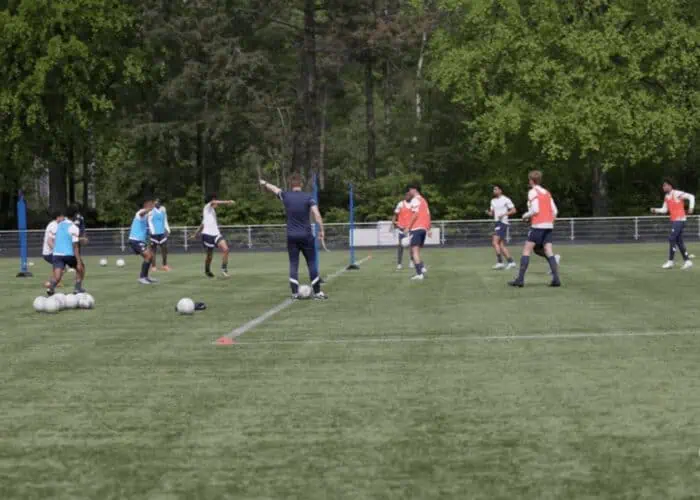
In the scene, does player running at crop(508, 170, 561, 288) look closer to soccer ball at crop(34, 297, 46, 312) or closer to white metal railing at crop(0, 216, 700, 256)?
soccer ball at crop(34, 297, 46, 312)

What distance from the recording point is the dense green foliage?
53.6m

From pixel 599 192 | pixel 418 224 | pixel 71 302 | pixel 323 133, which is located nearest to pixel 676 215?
pixel 418 224

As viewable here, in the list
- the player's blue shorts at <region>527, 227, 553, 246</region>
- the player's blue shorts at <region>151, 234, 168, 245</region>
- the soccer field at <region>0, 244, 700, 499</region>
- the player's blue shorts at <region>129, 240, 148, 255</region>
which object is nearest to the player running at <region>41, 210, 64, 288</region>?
the soccer field at <region>0, 244, 700, 499</region>

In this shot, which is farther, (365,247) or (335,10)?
(335,10)

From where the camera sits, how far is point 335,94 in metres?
70.2

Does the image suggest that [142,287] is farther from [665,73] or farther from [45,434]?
[665,73]

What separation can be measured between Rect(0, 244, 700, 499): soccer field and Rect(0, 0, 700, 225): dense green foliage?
1444 inches

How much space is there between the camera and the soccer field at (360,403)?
624 cm

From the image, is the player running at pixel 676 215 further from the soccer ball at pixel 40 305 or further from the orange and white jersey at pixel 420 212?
the soccer ball at pixel 40 305

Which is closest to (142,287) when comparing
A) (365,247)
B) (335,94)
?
(365,247)

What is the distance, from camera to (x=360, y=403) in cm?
874

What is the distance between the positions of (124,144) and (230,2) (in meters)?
8.45

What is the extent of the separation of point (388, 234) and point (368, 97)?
13.9m

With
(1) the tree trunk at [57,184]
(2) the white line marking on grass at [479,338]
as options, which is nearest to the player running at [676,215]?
(2) the white line marking on grass at [479,338]
